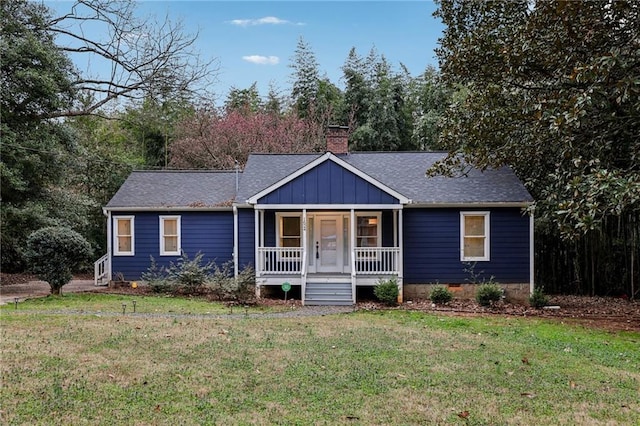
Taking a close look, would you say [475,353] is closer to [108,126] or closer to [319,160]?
[319,160]

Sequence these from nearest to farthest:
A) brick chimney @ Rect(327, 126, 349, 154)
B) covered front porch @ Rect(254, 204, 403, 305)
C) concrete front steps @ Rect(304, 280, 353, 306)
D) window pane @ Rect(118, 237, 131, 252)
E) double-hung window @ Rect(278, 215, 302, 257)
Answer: concrete front steps @ Rect(304, 280, 353, 306) < covered front porch @ Rect(254, 204, 403, 305) < double-hung window @ Rect(278, 215, 302, 257) < window pane @ Rect(118, 237, 131, 252) < brick chimney @ Rect(327, 126, 349, 154)

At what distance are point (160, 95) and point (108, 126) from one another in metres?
12.0

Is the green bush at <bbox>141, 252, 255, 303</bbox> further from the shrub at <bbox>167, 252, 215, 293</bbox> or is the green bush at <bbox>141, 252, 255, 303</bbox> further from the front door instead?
the front door

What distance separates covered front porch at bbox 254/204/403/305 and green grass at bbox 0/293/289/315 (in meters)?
1.77

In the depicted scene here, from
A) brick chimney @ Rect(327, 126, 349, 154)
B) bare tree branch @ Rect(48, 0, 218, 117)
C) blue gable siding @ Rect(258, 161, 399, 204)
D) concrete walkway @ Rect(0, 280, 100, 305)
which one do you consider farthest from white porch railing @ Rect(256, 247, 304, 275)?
bare tree branch @ Rect(48, 0, 218, 117)

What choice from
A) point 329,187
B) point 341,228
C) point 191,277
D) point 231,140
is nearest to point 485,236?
point 341,228

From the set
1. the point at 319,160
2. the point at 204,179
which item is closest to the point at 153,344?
the point at 319,160

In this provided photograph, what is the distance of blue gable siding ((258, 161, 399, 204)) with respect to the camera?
14.0 metres

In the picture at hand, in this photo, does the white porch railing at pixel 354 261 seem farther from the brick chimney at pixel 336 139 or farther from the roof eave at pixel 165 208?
the brick chimney at pixel 336 139

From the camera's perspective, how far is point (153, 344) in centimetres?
738

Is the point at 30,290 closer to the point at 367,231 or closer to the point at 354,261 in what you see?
the point at 354,261

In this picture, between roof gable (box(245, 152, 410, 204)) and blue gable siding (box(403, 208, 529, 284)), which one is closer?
roof gable (box(245, 152, 410, 204))

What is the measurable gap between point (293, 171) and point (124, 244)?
6.05 metres

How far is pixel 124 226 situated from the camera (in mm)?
16281
